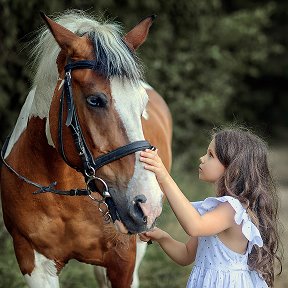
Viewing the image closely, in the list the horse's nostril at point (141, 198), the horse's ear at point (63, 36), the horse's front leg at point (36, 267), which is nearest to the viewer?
the horse's nostril at point (141, 198)

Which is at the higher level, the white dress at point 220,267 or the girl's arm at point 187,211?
the girl's arm at point 187,211

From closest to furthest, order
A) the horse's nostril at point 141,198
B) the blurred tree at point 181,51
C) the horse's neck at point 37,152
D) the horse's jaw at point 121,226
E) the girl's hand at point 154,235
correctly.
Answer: the horse's nostril at point 141,198 < the horse's jaw at point 121,226 < the girl's hand at point 154,235 < the horse's neck at point 37,152 < the blurred tree at point 181,51

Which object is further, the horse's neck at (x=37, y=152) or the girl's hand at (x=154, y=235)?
the horse's neck at (x=37, y=152)

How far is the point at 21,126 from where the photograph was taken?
3.77 meters

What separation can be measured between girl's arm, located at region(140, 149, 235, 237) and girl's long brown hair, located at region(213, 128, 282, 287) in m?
0.10

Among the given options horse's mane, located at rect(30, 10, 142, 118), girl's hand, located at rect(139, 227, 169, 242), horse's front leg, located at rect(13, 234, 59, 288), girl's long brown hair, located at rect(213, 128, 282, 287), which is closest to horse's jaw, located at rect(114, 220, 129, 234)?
girl's hand, located at rect(139, 227, 169, 242)

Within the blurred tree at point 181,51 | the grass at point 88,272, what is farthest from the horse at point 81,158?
the blurred tree at point 181,51

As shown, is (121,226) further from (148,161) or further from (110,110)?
(110,110)

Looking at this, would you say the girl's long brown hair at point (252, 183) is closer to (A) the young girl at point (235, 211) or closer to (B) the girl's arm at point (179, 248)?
(A) the young girl at point (235, 211)

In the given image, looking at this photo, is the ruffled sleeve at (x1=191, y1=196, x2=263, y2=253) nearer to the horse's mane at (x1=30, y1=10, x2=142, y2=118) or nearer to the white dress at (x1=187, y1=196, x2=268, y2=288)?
the white dress at (x1=187, y1=196, x2=268, y2=288)

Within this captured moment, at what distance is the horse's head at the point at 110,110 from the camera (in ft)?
8.91

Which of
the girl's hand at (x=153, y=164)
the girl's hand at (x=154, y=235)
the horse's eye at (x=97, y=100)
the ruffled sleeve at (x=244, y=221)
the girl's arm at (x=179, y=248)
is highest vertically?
the horse's eye at (x=97, y=100)

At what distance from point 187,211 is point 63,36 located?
33.9 inches

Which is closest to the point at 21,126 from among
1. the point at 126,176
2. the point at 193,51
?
the point at 126,176
